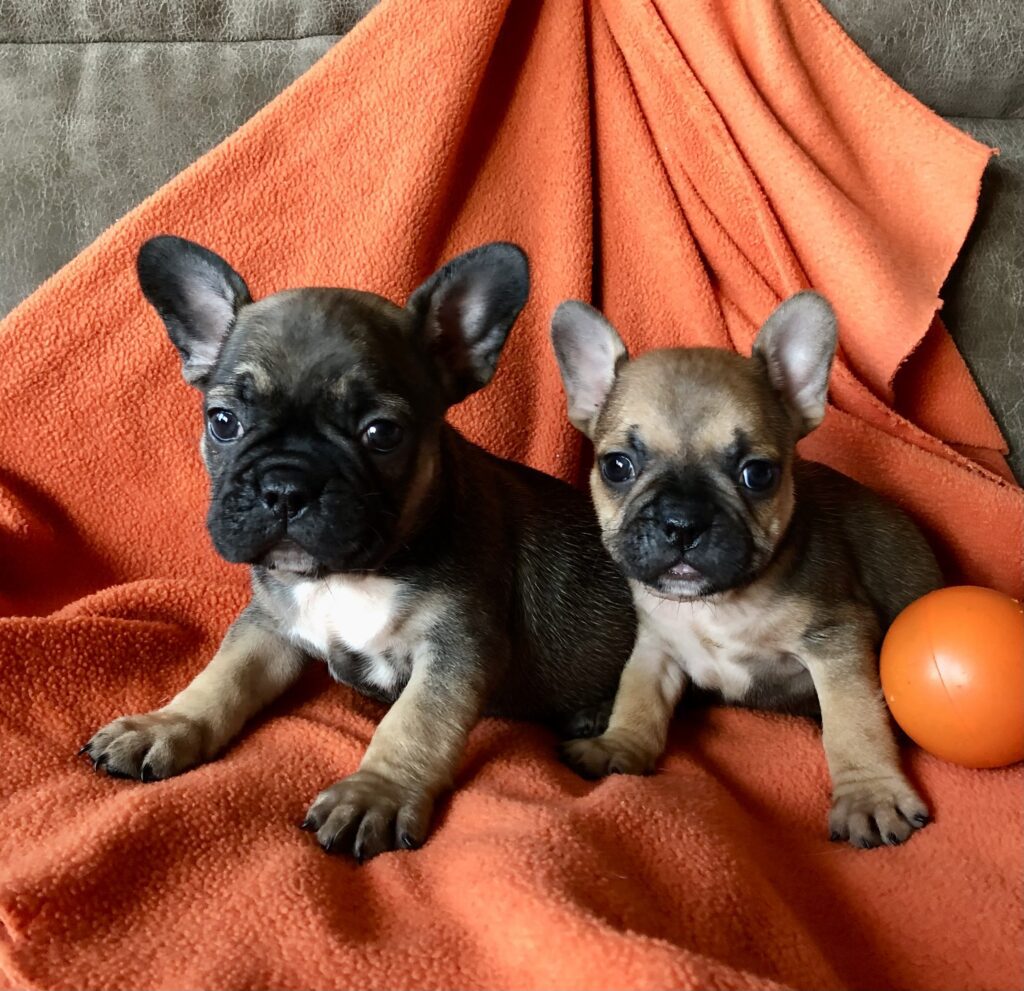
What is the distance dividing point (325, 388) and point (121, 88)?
1.54 m

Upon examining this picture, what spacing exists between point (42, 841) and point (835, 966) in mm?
1244

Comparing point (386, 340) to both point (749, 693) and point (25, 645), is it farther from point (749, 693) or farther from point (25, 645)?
point (749, 693)

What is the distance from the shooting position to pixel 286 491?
5.91 feet

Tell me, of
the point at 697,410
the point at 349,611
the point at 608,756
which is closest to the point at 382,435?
the point at 349,611

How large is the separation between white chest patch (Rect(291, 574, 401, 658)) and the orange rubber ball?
103 centimetres

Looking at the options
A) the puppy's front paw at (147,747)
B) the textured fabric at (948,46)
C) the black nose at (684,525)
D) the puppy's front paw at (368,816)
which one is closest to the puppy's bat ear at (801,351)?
the black nose at (684,525)

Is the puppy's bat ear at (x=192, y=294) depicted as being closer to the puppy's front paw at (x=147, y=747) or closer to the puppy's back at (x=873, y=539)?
the puppy's front paw at (x=147, y=747)

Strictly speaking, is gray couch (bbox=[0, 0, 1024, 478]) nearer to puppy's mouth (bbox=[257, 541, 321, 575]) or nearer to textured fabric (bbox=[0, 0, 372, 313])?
textured fabric (bbox=[0, 0, 372, 313])

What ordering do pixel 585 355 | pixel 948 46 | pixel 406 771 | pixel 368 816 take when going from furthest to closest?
1. pixel 948 46
2. pixel 585 355
3. pixel 406 771
4. pixel 368 816

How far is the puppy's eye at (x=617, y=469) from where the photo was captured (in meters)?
2.27

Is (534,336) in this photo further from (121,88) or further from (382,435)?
(121,88)

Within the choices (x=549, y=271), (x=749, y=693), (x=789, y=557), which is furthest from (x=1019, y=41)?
(x=749, y=693)

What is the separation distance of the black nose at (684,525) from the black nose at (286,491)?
685 mm

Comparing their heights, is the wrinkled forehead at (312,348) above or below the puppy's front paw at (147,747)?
above
